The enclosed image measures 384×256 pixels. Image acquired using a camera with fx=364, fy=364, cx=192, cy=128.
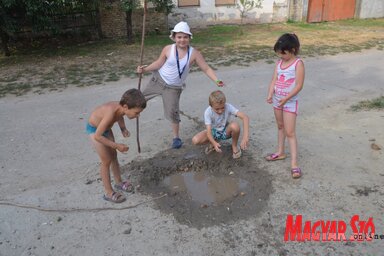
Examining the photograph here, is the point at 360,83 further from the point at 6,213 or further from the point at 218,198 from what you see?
the point at 6,213

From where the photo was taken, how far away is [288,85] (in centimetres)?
368

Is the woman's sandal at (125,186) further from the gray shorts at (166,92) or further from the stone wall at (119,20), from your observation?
the stone wall at (119,20)

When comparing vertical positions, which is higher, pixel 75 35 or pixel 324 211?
pixel 75 35

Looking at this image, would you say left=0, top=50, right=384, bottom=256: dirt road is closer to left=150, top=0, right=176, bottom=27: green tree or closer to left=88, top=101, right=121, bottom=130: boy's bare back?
left=88, top=101, right=121, bottom=130: boy's bare back

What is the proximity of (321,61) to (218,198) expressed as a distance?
683cm

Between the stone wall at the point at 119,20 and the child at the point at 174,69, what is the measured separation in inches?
337

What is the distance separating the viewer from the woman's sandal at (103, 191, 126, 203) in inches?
137

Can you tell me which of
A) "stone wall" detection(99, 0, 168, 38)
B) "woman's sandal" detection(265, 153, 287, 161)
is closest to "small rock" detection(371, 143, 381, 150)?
"woman's sandal" detection(265, 153, 287, 161)

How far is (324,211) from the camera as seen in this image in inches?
129

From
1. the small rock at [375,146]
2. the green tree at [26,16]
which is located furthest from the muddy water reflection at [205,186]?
the green tree at [26,16]

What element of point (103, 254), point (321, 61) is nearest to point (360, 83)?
point (321, 61)

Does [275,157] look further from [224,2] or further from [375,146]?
[224,2]

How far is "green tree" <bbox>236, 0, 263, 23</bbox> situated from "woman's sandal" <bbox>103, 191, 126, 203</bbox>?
523 inches

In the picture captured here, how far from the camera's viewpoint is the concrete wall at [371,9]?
1794cm
